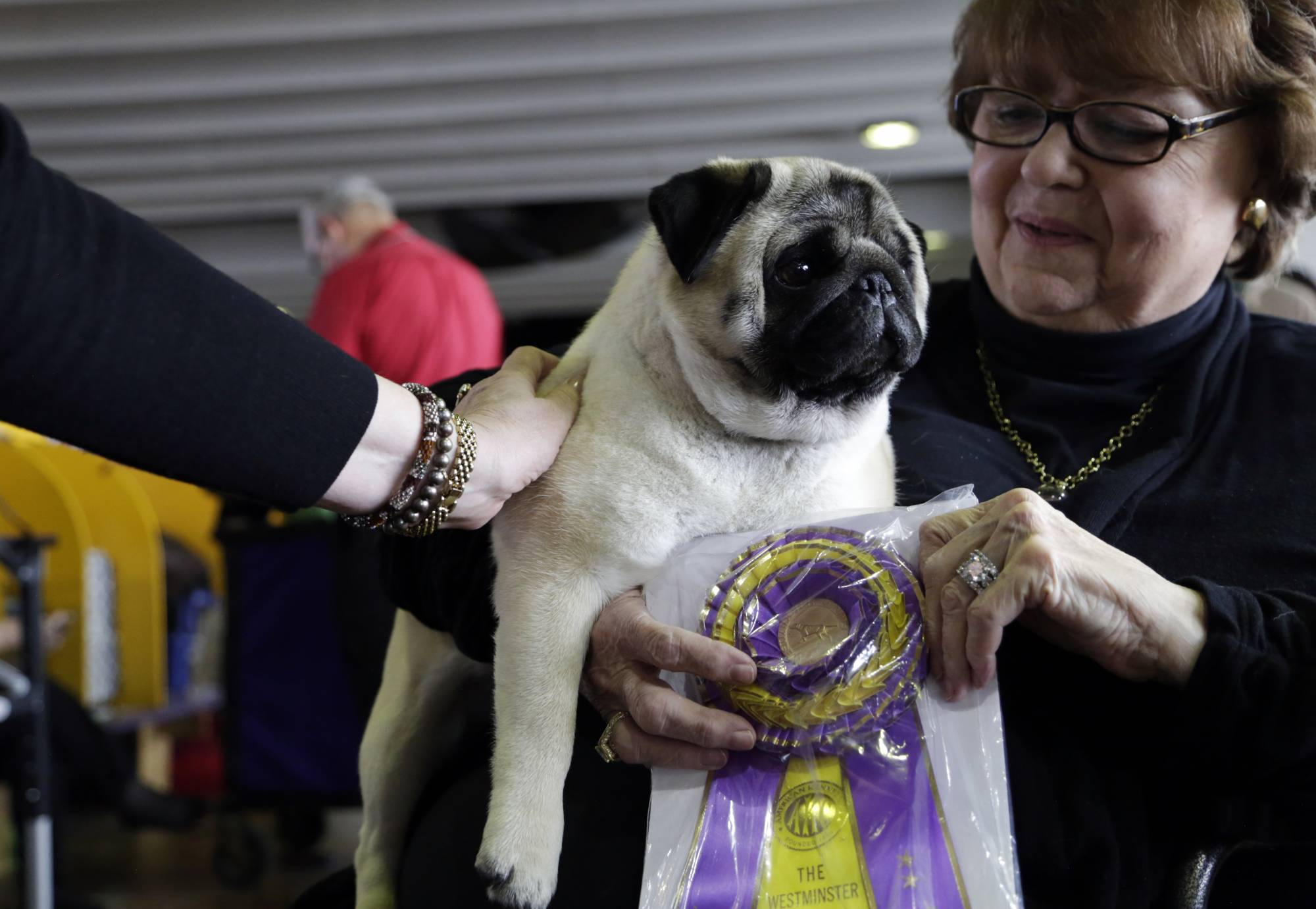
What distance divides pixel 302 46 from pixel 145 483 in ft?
6.35

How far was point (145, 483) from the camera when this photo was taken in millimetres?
4262

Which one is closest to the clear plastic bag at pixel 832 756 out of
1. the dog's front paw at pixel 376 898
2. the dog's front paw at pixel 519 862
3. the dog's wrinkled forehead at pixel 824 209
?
the dog's front paw at pixel 519 862

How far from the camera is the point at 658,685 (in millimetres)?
885

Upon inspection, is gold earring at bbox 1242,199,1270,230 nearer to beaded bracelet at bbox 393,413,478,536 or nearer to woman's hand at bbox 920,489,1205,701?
woman's hand at bbox 920,489,1205,701

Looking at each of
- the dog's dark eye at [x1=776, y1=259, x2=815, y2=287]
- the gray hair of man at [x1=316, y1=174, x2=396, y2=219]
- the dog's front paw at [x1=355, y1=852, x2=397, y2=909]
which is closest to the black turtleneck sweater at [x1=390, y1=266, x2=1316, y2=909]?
the dog's front paw at [x1=355, y1=852, x2=397, y2=909]

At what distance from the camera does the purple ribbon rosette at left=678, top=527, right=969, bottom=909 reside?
2.53 ft

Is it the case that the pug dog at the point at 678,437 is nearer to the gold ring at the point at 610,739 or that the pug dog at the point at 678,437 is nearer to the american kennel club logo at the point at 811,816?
the gold ring at the point at 610,739

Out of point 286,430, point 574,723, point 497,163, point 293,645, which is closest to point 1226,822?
point 574,723

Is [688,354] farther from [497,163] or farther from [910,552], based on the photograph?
[497,163]

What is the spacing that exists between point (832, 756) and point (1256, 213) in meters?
0.89

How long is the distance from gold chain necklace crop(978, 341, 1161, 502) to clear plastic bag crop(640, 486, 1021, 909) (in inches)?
11.2

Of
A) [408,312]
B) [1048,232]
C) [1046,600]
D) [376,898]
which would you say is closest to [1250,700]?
[1046,600]

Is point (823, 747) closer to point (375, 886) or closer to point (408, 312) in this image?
point (375, 886)

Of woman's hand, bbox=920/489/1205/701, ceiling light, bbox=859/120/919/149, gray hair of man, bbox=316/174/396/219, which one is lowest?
ceiling light, bbox=859/120/919/149
